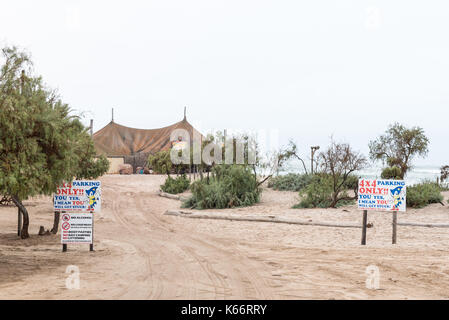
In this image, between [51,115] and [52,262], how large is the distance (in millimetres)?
3039

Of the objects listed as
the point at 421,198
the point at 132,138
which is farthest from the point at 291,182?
the point at 132,138

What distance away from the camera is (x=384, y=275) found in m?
8.12

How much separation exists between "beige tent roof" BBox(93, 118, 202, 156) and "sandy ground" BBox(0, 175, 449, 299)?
2770 centimetres

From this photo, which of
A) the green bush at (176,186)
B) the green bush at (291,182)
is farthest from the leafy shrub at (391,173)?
the green bush at (176,186)

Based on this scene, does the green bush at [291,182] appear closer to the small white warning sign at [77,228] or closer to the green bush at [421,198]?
the green bush at [421,198]

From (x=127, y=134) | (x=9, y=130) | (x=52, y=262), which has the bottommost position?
(x=52, y=262)

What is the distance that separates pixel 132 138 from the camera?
4653cm

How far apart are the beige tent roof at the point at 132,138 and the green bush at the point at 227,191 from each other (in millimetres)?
22824

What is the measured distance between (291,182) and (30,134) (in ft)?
63.9

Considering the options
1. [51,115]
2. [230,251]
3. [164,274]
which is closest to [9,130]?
[51,115]

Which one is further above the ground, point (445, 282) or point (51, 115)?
Result: point (51, 115)

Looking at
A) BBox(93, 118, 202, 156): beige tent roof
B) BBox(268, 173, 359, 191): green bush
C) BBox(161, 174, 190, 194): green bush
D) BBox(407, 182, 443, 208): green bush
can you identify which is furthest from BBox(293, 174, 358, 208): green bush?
BBox(93, 118, 202, 156): beige tent roof
